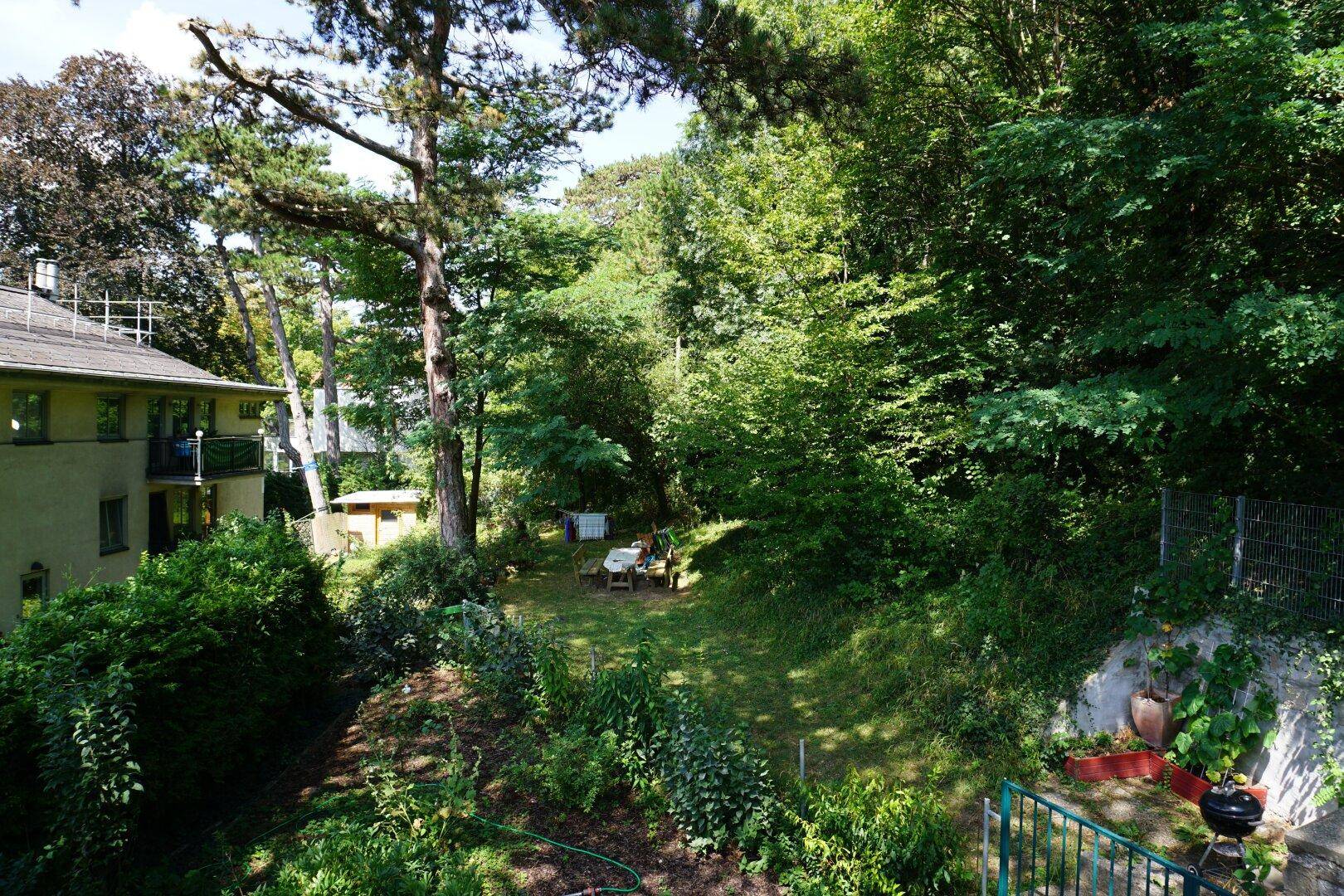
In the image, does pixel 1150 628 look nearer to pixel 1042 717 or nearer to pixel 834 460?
pixel 1042 717

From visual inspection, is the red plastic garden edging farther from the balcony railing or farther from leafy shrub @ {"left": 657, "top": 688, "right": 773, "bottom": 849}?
the balcony railing

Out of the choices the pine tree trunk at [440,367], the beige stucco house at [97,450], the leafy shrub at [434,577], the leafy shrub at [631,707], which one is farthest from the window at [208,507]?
the leafy shrub at [631,707]

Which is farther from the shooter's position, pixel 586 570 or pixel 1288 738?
pixel 586 570

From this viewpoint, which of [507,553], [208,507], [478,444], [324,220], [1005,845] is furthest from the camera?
[208,507]

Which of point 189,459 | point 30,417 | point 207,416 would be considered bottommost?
point 189,459

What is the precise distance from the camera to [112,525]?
49.9ft

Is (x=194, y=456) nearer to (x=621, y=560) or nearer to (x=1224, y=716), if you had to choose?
(x=621, y=560)

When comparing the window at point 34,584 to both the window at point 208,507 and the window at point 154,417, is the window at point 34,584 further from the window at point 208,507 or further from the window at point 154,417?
the window at point 208,507

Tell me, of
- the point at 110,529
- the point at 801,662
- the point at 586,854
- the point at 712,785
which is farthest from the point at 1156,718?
the point at 110,529

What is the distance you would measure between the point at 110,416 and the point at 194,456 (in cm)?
203

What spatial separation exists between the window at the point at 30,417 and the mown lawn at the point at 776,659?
9.36 metres

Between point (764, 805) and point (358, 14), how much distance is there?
8764 mm

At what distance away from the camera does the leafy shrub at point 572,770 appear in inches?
240

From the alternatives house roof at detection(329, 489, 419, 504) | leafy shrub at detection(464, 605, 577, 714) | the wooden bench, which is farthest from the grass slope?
house roof at detection(329, 489, 419, 504)
